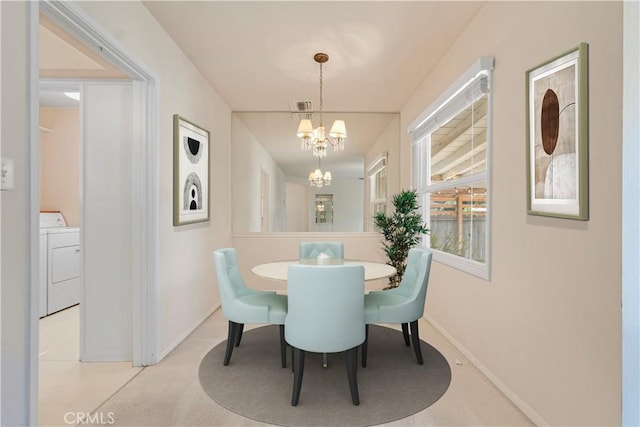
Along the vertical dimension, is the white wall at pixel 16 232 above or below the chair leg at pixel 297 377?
above

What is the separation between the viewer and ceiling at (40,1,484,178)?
227cm

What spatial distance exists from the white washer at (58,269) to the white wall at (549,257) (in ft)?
13.8

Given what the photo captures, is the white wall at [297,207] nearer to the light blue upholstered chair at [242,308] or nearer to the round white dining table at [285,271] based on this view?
the round white dining table at [285,271]

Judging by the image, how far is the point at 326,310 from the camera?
6.00ft

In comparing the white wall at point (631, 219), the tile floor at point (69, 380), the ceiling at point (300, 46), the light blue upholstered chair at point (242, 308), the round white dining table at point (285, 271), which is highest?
the ceiling at point (300, 46)

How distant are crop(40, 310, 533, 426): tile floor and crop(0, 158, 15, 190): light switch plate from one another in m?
1.33

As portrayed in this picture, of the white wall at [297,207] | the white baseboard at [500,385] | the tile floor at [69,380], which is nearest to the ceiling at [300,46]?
the white wall at [297,207]

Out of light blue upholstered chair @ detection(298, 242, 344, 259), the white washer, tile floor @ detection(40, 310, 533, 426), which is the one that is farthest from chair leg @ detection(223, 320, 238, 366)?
the white washer

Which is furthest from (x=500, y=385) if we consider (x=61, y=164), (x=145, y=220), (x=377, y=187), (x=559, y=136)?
(x=61, y=164)

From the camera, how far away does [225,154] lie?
424 centimetres

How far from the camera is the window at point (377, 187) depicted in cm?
479

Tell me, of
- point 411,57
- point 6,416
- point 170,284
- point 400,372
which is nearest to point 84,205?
point 170,284

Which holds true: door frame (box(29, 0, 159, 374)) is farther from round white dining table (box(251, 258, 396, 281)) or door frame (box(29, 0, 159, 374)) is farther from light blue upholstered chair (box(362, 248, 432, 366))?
light blue upholstered chair (box(362, 248, 432, 366))

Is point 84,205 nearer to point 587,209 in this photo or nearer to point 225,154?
point 225,154
